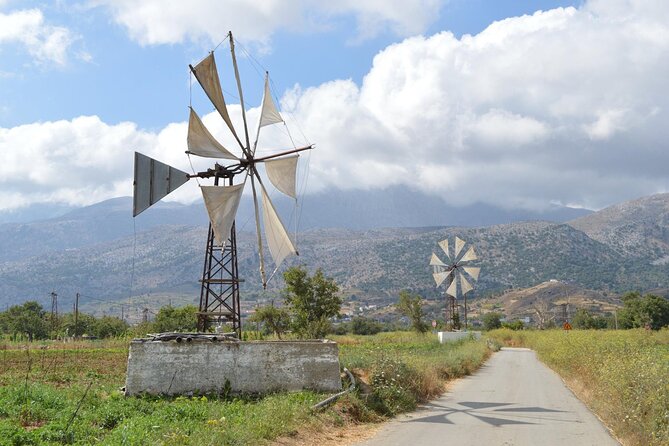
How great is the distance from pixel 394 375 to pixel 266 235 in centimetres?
741

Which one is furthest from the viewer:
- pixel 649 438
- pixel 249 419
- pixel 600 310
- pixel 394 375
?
pixel 600 310

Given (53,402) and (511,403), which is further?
(511,403)

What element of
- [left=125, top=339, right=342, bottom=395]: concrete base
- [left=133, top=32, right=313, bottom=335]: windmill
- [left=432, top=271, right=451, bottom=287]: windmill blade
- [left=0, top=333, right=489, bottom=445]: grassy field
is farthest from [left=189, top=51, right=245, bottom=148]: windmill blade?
[left=432, top=271, right=451, bottom=287]: windmill blade

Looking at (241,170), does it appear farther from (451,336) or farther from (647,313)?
(647,313)

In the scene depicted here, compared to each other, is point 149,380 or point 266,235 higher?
point 266,235

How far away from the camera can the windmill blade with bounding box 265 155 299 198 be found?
24375mm

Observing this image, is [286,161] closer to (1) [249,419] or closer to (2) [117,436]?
(1) [249,419]

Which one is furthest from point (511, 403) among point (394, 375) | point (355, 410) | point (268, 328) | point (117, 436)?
point (268, 328)

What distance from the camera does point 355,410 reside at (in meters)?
17.6

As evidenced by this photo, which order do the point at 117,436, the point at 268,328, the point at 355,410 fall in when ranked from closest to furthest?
the point at 117,436, the point at 355,410, the point at 268,328

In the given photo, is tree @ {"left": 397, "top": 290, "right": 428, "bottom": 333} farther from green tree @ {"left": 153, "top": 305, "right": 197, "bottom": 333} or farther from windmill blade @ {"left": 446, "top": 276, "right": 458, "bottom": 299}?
green tree @ {"left": 153, "top": 305, "right": 197, "bottom": 333}

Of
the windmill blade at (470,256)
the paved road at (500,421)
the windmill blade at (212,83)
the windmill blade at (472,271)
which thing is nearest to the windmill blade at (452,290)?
the windmill blade at (472,271)

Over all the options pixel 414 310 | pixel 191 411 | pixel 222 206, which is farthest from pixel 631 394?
pixel 414 310

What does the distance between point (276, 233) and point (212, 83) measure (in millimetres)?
5966
